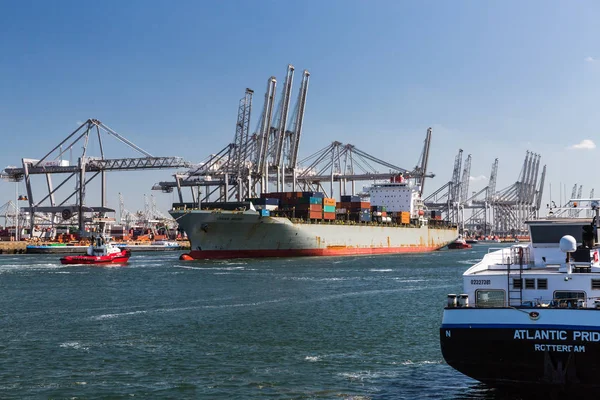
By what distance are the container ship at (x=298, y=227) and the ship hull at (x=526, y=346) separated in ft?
210

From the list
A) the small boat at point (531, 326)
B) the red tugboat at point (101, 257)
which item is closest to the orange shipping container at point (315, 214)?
the red tugboat at point (101, 257)

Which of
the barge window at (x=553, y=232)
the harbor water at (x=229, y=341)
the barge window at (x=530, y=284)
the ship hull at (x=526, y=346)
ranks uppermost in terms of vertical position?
the barge window at (x=553, y=232)

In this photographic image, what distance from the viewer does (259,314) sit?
112 feet

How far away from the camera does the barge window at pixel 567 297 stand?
1711 centimetres

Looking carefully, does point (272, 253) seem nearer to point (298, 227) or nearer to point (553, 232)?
point (298, 227)

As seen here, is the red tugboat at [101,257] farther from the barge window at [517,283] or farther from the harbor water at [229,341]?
the barge window at [517,283]

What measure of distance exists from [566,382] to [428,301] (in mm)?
22103

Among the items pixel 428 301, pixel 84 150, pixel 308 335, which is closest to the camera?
pixel 308 335

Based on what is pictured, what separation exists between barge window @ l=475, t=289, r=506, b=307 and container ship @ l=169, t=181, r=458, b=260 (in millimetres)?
63274

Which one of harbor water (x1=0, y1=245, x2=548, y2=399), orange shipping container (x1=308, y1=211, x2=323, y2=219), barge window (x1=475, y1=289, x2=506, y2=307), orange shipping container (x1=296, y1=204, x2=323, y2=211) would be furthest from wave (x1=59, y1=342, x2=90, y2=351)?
orange shipping container (x1=296, y1=204, x2=323, y2=211)

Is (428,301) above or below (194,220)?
below

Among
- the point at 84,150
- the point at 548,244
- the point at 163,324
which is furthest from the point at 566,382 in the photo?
the point at 84,150

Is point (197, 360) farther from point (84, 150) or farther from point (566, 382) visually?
point (84, 150)

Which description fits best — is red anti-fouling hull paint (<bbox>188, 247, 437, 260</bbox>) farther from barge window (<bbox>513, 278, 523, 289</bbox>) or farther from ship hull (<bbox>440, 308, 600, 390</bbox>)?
ship hull (<bbox>440, 308, 600, 390</bbox>)
